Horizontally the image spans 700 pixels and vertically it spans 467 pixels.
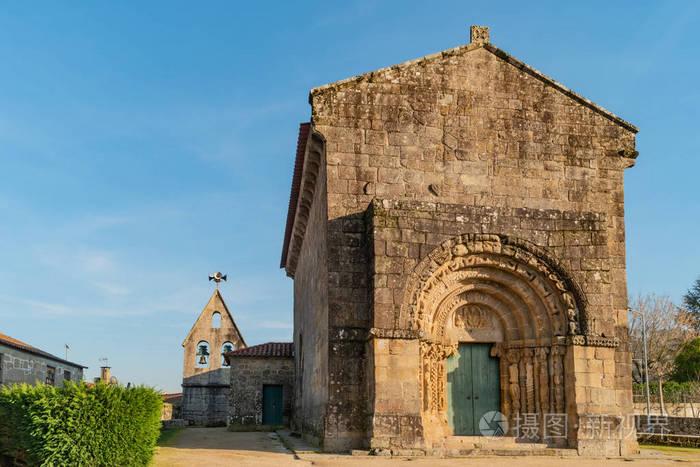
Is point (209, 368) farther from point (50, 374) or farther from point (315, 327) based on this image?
point (315, 327)

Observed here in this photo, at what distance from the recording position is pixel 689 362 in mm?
30766

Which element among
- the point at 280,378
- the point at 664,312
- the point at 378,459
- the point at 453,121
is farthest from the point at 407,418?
the point at 664,312

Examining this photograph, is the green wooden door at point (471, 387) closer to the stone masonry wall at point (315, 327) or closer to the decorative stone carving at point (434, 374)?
the decorative stone carving at point (434, 374)

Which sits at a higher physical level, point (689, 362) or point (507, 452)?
point (689, 362)

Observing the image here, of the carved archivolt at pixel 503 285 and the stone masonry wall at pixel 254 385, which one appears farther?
the stone masonry wall at pixel 254 385

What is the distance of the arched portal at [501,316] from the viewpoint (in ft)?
36.8

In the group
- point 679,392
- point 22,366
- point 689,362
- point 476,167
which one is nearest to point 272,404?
point 22,366

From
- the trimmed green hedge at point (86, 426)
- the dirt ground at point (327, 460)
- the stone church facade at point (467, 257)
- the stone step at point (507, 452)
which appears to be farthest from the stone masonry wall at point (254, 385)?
the trimmed green hedge at point (86, 426)

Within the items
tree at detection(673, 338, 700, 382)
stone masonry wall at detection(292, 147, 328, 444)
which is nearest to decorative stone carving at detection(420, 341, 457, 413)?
stone masonry wall at detection(292, 147, 328, 444)

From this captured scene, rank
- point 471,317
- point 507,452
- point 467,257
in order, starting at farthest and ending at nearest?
point 471,317 < point 467,257 < point 507,452

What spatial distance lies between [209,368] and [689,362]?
896 inches

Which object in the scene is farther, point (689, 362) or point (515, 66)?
point (689, 362)

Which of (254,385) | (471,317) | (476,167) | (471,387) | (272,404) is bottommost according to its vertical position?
(272,404)

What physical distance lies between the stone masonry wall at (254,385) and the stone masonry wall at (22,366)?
16.5 ft
